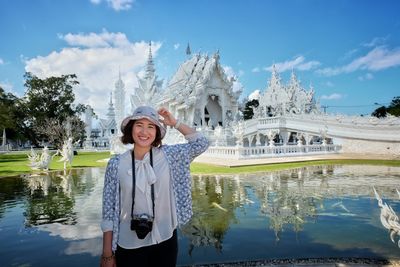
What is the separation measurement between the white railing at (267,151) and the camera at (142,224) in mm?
16466

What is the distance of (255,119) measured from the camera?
97.5 feet

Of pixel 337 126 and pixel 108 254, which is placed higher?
pixel 337 126

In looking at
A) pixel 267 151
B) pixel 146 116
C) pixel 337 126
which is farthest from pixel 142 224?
pixel 337 126

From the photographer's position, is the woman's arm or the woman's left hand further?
the woman's left hand

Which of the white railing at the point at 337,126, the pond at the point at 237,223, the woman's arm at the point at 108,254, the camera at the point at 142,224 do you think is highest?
the white railing at the point at 337,126

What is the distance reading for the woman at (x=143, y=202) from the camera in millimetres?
2041

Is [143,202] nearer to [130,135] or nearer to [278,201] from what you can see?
[130,135]

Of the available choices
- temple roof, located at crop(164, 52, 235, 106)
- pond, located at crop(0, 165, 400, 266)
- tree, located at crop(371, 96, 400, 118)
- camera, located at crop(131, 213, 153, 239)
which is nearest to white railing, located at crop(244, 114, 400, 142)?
temple roof, located at crop(164, 52, 235, 106)

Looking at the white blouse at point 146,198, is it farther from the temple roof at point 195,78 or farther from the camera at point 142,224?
the temple roof at point 195,78

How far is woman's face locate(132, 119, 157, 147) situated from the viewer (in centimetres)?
219

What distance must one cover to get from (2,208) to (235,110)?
92.7 feet

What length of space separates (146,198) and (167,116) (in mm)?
683

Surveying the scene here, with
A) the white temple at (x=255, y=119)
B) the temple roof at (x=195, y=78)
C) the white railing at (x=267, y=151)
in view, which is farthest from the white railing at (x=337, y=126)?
the temple roof at (x=195, y=78)

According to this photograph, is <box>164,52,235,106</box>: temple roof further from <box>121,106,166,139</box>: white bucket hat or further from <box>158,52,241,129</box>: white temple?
<box>121,106,166,139</box>: white bucket hat
